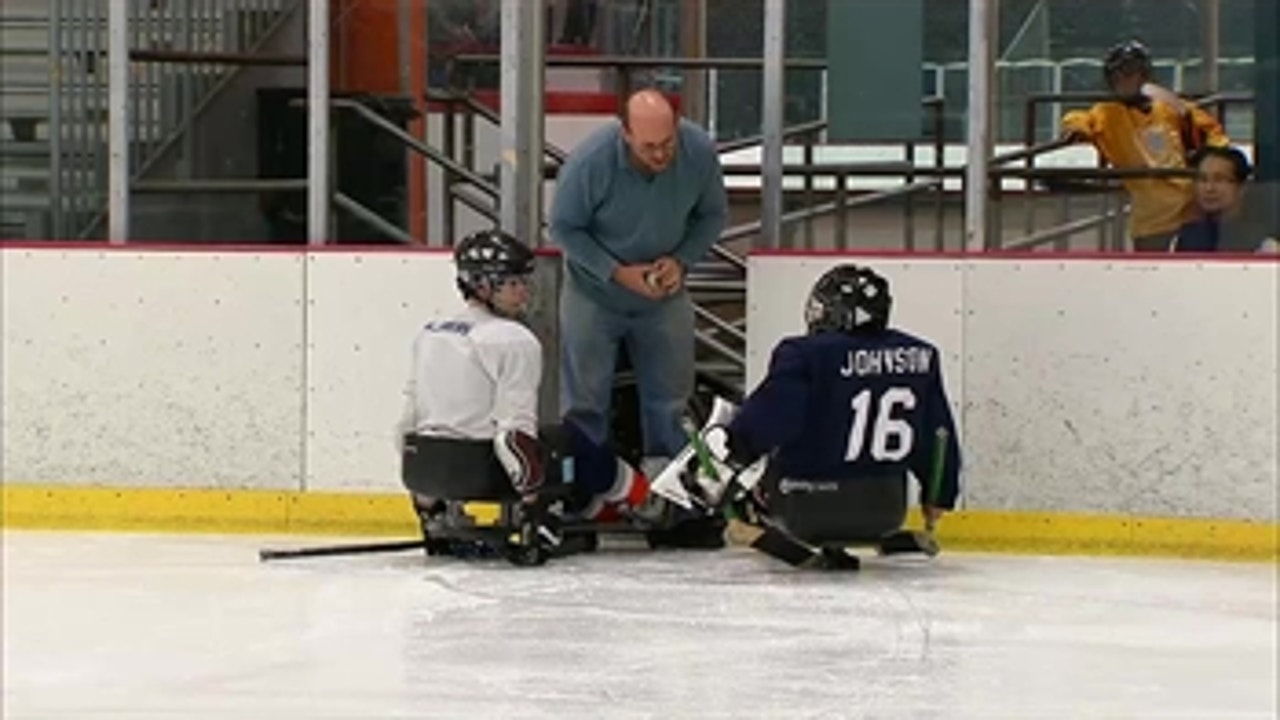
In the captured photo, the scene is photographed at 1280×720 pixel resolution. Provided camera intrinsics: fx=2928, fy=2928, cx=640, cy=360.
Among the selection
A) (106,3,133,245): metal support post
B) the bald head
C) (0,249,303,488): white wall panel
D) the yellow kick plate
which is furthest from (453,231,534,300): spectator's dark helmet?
(106,3,133,245): metal support post

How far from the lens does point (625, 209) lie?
334 inches

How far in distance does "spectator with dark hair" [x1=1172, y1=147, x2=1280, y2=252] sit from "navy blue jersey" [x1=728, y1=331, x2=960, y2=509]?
3.77 ft

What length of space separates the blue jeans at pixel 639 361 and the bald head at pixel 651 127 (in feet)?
1.55

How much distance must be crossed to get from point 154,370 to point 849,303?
2362 mm

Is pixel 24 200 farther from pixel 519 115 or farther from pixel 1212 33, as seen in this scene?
pixel 1212 33

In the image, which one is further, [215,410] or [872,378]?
[215,410]

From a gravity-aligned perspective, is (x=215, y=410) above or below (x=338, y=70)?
below

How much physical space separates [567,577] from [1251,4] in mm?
2706

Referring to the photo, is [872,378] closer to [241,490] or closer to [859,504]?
[859,504]

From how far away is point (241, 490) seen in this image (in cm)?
898

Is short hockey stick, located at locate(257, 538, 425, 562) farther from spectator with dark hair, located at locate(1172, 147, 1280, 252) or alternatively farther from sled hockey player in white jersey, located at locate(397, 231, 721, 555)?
spectator with dark hair, located at locate(1172, 147, 1280, 252)

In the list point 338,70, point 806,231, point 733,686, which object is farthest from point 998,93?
point 733,686

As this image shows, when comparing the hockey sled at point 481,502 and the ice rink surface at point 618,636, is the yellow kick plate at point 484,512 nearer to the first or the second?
the hockey sled at point 481,502

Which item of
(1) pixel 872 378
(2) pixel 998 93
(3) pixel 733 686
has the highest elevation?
(2) pixel 998 93
